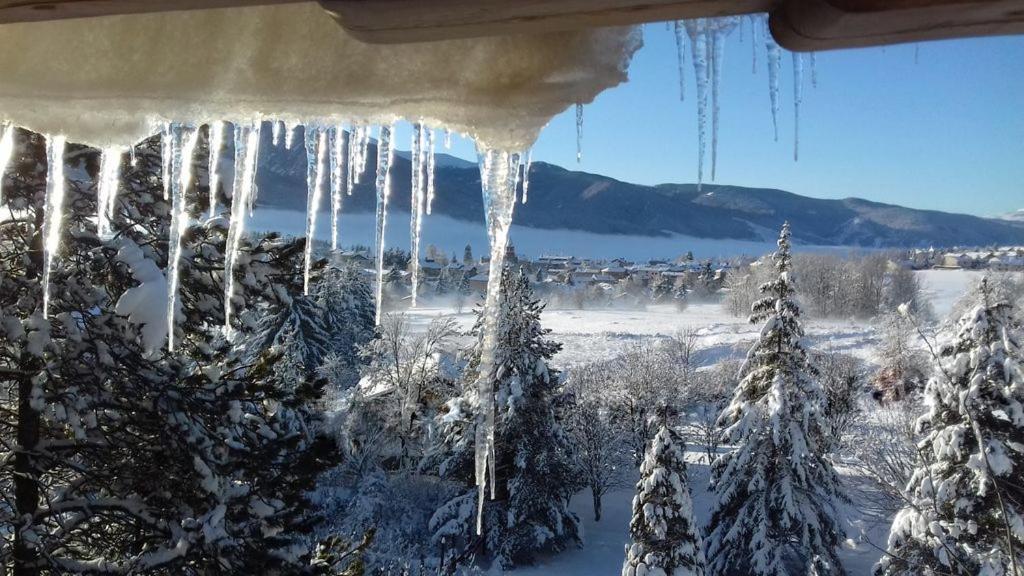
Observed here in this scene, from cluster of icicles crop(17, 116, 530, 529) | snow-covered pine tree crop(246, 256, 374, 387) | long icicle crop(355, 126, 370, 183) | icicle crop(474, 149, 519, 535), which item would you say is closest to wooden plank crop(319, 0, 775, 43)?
icicle crop(474, 149, 519, 535)

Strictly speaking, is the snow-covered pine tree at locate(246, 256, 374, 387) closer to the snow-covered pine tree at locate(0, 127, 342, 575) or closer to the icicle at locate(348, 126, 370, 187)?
the snow-covered pine tree at locate(0, 127, 342, 575)

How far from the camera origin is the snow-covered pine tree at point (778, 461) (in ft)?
54.8

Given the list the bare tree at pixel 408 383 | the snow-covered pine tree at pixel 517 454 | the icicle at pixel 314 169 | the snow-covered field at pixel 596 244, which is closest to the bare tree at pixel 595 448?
the snow-covered pine tree at pixel 517 454

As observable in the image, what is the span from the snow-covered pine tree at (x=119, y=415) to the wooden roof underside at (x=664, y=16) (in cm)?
434

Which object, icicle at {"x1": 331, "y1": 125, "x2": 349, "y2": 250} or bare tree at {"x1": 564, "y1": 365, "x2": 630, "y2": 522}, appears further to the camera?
bare tree at {"x1": 564, "y1": 365, "x2": 630, "y2": 522}

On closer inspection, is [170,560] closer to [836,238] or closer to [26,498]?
[26,498]

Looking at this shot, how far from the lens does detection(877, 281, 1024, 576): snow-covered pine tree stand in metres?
10.7

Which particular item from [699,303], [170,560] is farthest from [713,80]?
[699,303]

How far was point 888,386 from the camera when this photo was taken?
3631 centimetres

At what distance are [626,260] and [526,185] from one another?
11071 centimetres

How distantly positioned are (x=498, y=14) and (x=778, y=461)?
1878 cm

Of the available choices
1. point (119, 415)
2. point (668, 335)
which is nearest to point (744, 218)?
point (668, 335)

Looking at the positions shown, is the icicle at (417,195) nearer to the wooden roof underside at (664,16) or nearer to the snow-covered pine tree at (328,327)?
the wooden roof underside at (664,16)

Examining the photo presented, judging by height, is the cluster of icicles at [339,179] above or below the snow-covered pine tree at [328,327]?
above
